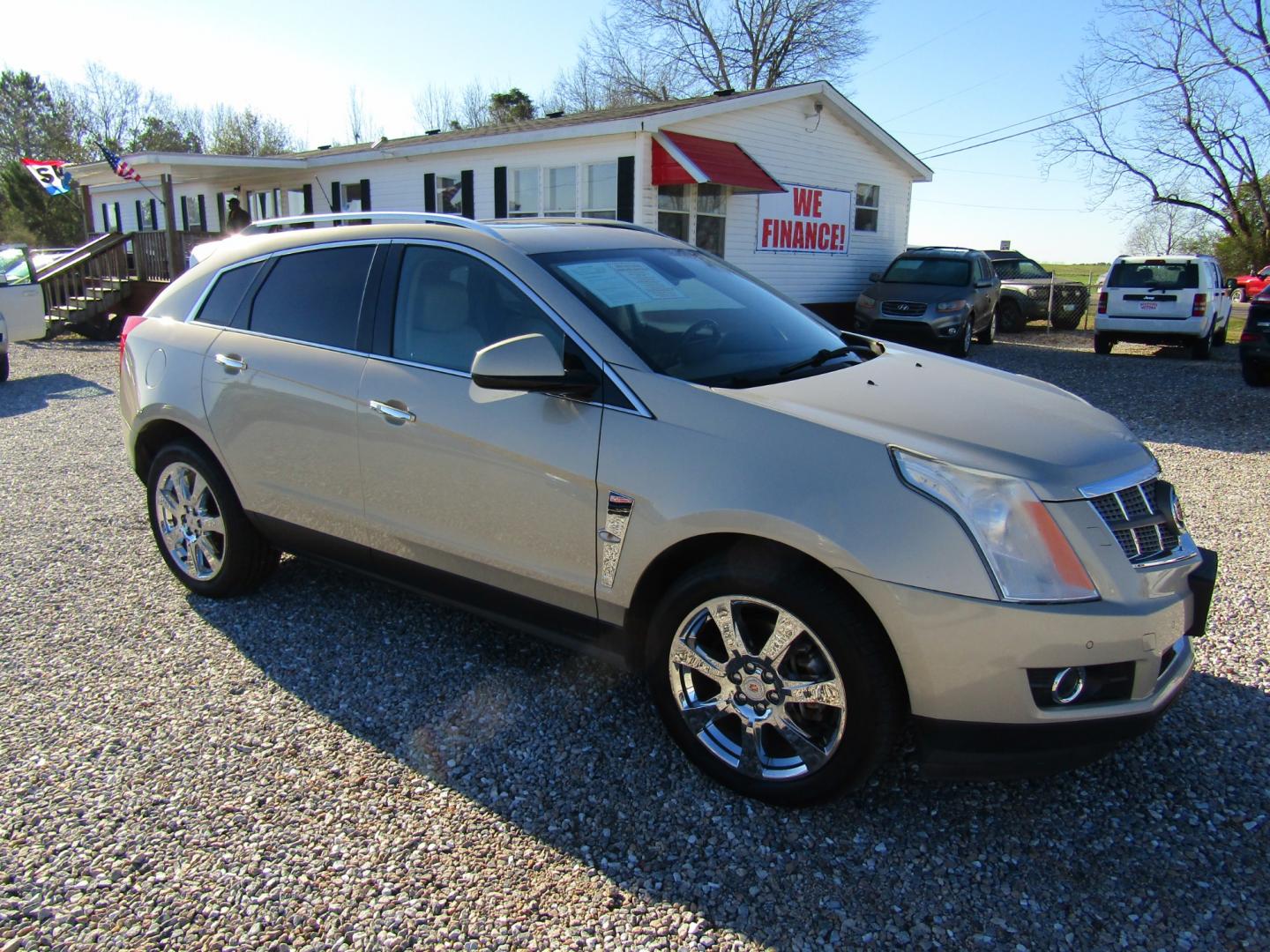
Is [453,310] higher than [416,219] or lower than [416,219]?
lower

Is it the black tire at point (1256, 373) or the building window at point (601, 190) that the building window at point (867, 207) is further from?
the black tire at point (1256, 373)

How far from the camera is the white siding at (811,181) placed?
1595cm

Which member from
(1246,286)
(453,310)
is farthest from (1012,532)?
(1246,286)

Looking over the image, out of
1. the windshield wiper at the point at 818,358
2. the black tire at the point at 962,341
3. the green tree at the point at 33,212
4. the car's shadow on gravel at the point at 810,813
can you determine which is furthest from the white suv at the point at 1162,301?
the green tree at the point at 33,212

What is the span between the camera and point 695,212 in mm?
15375

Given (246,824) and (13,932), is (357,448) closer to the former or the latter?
(246,824)

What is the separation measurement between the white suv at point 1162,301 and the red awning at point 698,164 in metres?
6.43

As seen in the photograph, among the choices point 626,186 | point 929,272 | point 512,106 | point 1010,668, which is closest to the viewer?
point 1010,668

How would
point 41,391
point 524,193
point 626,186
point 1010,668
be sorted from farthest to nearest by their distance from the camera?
point 524,193, point 626,186, point 41,391, point 1010,668

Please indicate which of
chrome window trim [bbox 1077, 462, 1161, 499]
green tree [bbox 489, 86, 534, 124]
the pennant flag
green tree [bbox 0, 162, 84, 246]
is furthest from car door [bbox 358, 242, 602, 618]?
green tree [bbox 0, 162, 84, 246]

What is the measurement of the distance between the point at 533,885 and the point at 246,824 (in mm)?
920

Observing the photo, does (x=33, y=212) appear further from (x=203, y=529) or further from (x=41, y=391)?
(x=203, y=529)

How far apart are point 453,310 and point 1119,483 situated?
231 cm

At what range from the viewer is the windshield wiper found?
3119 mm
